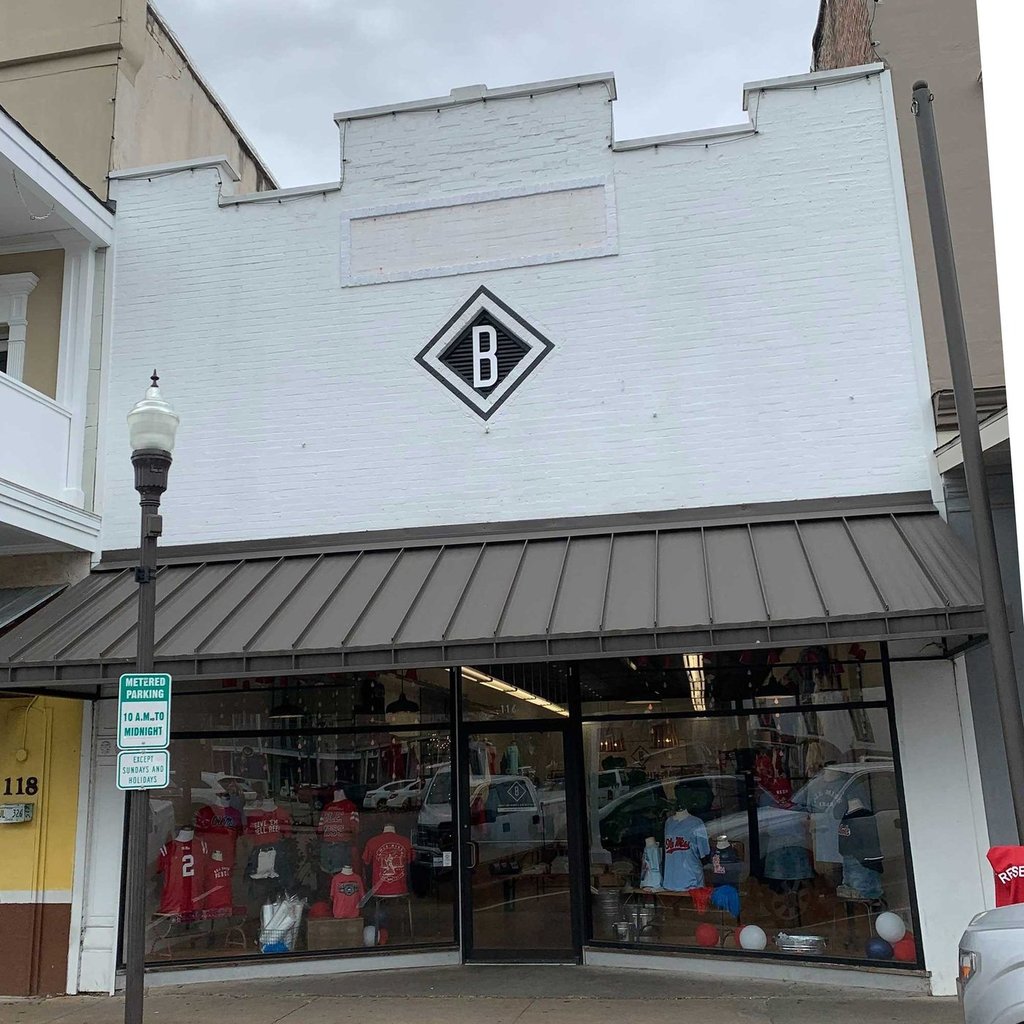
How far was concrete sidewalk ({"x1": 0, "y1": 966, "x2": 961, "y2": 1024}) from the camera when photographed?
7.57 metres

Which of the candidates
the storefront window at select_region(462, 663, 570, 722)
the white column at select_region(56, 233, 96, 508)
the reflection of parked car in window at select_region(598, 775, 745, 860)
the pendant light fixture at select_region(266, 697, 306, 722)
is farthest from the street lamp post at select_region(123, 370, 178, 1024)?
the reflection of parked car in window at select_region(598, 775, 745, 860)

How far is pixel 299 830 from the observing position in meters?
9.80

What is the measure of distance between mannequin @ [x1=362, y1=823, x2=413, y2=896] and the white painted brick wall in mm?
3026

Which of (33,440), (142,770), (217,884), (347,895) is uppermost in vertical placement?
(33,440)

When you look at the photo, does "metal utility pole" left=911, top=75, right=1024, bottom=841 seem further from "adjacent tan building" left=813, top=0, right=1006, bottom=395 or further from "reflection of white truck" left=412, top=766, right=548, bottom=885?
"reflection of white truck" left=412, top=766, right=548, bottom=885

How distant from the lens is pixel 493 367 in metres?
9.97

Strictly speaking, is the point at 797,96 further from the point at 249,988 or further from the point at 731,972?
the point at 249,988

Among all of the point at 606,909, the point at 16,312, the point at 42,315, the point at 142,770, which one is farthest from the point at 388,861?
the point at 16,312

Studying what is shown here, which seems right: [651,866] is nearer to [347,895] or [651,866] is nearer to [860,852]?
[860,852]

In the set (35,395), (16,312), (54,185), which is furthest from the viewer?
(16,312)

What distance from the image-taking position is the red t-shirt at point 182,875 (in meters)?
9.61

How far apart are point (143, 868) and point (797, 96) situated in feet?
29.4

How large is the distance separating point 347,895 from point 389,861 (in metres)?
0.51

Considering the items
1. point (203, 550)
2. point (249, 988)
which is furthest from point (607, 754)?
point (203, 550)
